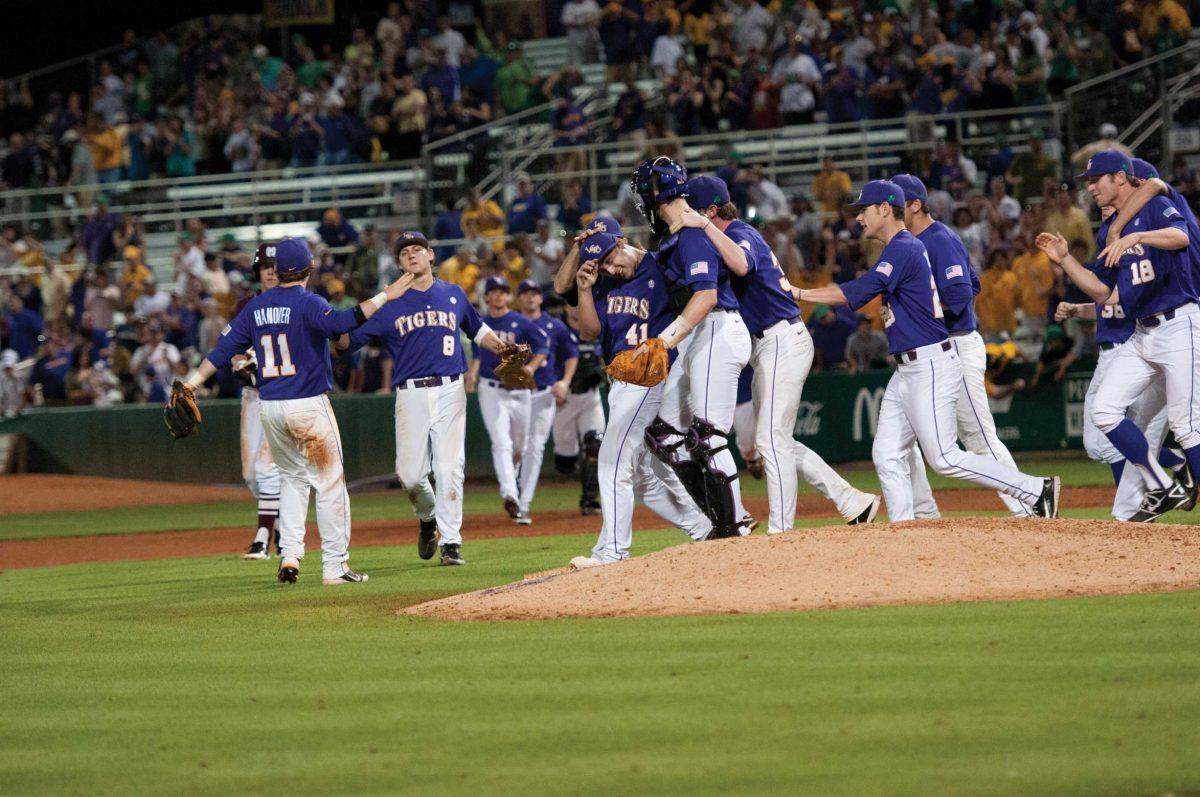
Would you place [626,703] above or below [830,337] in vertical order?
below

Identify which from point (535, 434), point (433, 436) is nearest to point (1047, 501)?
point (433, 436)

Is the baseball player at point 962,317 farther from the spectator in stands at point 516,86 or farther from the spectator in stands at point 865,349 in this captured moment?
the spectator in stands at point 516,86

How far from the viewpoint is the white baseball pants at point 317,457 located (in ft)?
34.5

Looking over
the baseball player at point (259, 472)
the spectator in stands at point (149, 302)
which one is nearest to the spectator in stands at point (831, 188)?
the spectator in stands at point (149, 302)

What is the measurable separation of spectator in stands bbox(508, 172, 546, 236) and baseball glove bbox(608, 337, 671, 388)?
15.9 meters

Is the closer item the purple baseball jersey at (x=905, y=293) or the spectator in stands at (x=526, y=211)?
the purple baseball jersey at (x=905, y=293)

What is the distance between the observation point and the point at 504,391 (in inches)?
651

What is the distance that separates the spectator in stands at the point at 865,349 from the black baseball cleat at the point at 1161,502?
35.8ft

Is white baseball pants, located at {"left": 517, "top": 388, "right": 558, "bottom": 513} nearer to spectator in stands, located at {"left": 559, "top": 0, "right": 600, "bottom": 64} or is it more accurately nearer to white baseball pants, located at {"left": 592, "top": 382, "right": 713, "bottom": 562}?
white baseball pants, located at {"left": 592, "top": 382, "right": 713, "bottom": 562}

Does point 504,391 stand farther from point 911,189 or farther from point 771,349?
point 911,189

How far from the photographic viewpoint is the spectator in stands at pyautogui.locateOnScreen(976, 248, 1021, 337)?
20734mm

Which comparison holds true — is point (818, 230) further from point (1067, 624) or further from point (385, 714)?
point (385, 714)

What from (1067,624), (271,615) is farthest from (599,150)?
(1067,624)

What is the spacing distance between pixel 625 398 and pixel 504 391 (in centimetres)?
697
